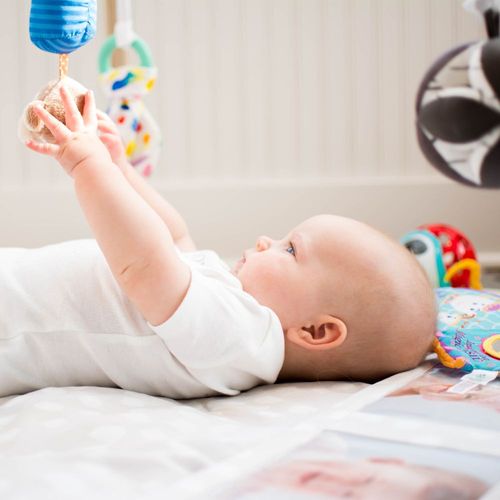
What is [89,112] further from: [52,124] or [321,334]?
[321,334]

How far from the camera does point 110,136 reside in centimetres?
105

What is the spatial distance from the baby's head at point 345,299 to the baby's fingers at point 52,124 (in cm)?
26

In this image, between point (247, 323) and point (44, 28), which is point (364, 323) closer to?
point (247, 323)

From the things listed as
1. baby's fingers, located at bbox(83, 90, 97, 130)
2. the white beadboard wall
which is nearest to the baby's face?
baby's fingers, located at bbox(83, 90, 97, 130)

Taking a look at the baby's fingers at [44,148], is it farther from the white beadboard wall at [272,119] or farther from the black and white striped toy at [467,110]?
the white beadboard wall at [272,119]

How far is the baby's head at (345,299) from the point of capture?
87 cm

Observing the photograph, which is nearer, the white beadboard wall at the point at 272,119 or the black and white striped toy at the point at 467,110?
the black and white striped toy at the point at 467,110

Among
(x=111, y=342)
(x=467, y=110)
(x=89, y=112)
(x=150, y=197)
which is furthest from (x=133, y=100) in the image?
(x=467, y=110)

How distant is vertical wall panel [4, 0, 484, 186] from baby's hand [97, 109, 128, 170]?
78 cm

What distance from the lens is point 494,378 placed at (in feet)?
2.94

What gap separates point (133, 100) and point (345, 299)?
0.83 metres

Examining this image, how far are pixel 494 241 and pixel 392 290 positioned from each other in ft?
4.14

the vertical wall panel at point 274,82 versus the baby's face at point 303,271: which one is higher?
the vertical wall panel at point 274,82

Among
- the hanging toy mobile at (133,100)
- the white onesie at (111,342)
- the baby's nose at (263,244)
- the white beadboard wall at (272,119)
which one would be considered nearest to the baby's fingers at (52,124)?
the white onesie at (111,342)
